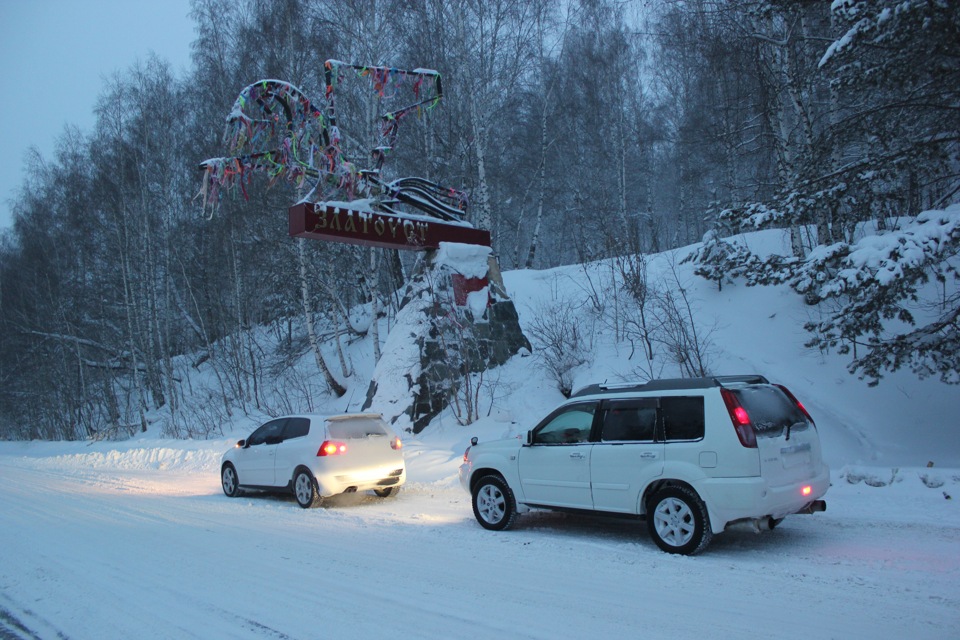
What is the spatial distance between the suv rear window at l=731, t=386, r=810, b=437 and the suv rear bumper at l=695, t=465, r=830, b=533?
0.52 meters

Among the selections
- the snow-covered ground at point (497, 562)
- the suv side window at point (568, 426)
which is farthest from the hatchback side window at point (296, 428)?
the suv side window at point (568, 426)

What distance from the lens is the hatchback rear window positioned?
10031 mm

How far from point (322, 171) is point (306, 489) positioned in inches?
312

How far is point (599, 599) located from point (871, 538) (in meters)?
3.44

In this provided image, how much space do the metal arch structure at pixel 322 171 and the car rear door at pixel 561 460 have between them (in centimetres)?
794

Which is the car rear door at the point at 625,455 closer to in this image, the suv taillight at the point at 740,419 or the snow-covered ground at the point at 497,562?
the snow-covered ground at the point at 497,562

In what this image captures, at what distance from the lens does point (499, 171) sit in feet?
89.4

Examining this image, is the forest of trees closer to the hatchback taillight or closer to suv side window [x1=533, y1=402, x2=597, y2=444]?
suv side window [x1=533, y1=402, x2=597, y2=444]

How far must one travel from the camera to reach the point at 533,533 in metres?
7.70

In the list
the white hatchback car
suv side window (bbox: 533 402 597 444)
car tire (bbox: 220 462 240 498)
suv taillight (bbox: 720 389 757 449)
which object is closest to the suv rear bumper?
suv taillight (bbox: 720 389 757 449)

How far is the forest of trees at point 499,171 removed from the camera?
31.6 feet

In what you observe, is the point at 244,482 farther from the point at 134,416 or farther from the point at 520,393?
the point at 134,416

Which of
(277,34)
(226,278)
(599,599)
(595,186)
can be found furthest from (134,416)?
(599,599)

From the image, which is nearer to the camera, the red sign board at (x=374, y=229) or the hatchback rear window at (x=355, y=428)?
the hatchback rear window at (x=355, y=428)
